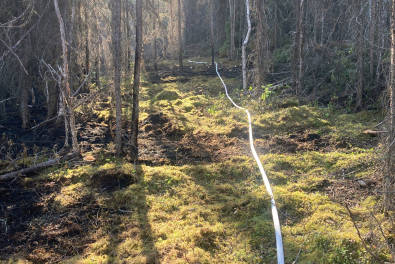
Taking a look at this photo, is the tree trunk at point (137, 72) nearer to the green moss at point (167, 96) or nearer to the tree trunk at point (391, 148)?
the tree trunk at point (391, 148)

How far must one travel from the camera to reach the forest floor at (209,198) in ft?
16.3

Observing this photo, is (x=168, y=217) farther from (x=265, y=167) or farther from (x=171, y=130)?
(x=171, y=130)

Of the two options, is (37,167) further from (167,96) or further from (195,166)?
(167,96)

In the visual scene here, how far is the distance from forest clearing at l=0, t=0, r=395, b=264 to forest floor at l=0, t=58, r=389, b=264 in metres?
0.03

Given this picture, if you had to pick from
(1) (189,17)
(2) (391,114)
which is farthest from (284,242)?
(1) (189,17)

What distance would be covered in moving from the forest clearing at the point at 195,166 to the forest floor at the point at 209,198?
0.10ft

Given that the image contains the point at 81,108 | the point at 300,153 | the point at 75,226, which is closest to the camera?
the point at 75,226

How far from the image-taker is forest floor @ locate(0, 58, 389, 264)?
4957 mm

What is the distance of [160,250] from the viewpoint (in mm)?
5059

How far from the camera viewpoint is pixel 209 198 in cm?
666

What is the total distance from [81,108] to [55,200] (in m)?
7.27

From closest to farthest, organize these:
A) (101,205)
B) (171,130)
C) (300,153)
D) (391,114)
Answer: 1. (391,114)
2. (101,205)
3. (300,153)
4. (171,130)

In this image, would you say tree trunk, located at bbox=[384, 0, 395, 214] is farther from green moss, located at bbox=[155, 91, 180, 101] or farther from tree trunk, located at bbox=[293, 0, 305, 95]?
green moss, located at bbox=[155, 91, 180, 101]

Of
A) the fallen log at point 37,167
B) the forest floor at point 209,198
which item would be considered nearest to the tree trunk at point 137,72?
the forest floor at point 209,198
